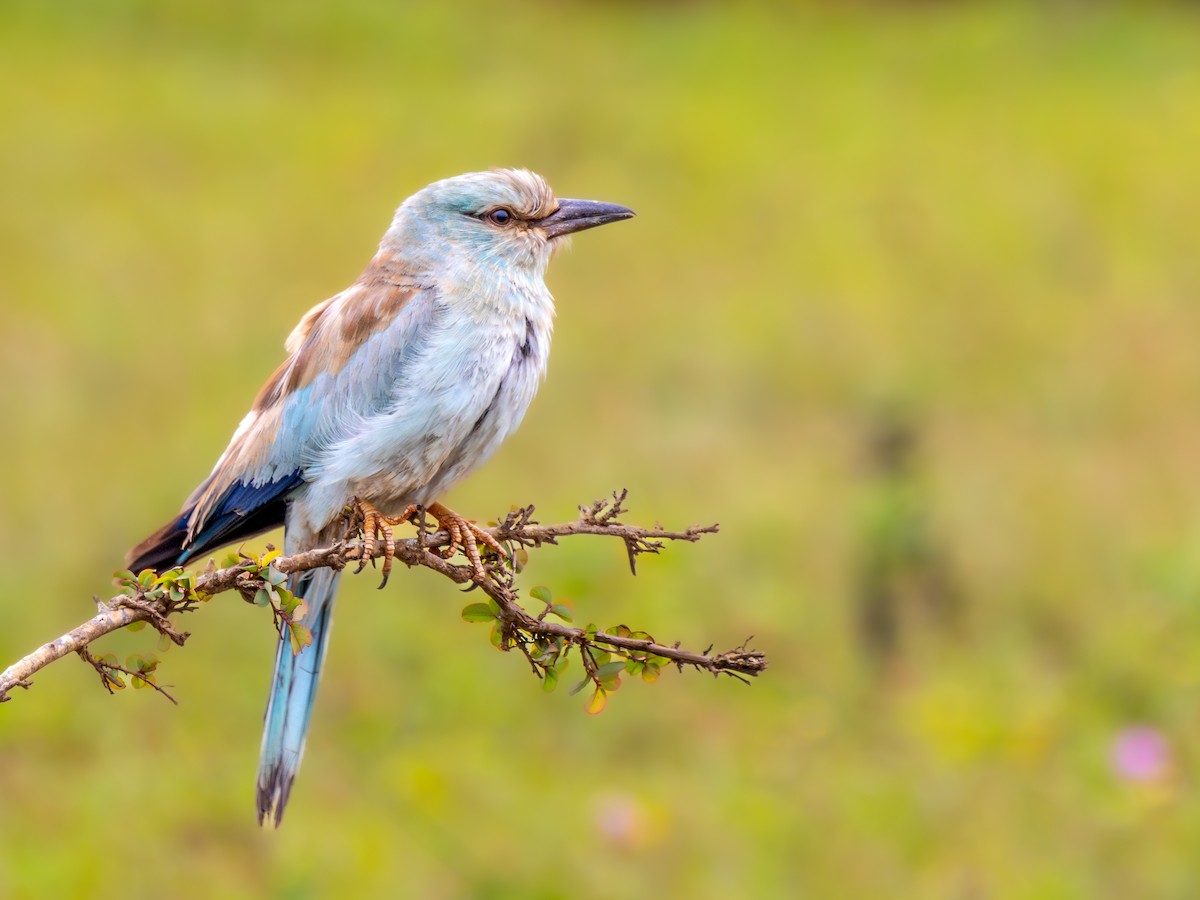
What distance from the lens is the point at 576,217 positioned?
13.2ft

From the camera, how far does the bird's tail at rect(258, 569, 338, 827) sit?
346 centimetres

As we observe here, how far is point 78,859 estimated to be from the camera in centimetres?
512

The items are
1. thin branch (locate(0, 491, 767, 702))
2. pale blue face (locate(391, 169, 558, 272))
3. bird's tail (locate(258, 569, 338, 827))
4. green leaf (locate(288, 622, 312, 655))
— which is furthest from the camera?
pale blue face (locate(391, 169, 558, 272))

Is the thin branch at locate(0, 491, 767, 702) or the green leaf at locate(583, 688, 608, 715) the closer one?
the thin branch at locate(0, 491, 767, 702)

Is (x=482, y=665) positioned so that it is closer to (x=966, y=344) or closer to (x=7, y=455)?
(x=7, y=455)

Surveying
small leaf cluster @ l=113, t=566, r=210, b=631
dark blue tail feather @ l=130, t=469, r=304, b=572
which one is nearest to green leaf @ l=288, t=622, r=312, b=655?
small leaf cluster @ l=113, t=566, r=210, b=631

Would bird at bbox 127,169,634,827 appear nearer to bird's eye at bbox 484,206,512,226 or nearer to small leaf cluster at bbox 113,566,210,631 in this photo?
bird's eye at bbox 484,206,512,226

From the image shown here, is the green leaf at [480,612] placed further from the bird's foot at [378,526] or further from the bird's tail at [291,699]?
the bird's tail at [291,699]

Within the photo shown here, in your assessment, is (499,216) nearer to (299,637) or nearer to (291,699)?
(291,699)

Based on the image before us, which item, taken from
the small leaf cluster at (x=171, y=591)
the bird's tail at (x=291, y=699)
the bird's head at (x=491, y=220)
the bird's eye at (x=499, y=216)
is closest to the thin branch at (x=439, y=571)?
the small leaf cluster at (x=171, y=591)

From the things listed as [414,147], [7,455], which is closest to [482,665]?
[7,455]

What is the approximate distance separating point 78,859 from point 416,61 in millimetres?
10534

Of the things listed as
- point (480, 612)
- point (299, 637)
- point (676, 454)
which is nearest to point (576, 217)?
point (480, 612)

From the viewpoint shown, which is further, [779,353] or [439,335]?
[779,353]
